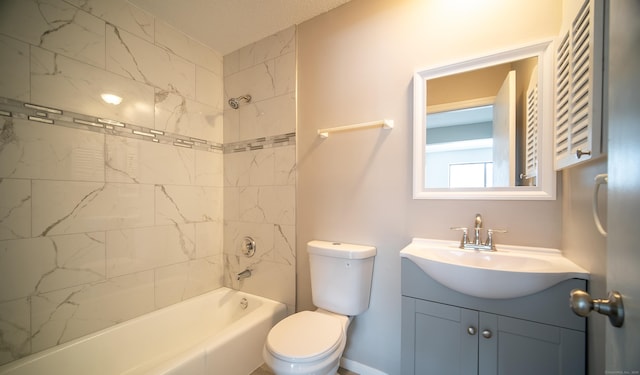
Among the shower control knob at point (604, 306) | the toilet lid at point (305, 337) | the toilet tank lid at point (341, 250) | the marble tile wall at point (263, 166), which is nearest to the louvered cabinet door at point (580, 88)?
the shower control knob at point (604, 306)

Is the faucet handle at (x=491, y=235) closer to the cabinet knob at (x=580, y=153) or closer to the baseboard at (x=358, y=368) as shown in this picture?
the cabinet knob at (x=580, y=153)

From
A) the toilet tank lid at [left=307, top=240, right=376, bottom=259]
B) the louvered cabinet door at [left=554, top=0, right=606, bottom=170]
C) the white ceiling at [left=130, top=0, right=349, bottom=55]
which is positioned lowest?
the toilet tank lid at [left=307, top=240, right=376, bottom=259]

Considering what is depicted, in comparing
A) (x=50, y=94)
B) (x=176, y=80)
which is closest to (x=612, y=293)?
(x=50, y=94)

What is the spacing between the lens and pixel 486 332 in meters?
1.01

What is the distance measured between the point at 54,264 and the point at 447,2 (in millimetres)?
2597

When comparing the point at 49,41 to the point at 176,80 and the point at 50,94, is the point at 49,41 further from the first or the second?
the point at 176,80

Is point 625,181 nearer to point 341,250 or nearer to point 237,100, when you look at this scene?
point 341,250

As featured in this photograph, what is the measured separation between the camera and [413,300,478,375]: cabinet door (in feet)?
3.42

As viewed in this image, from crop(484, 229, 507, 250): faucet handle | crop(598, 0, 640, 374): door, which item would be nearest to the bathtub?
crop(484, 229, 507, 250): faucet handle

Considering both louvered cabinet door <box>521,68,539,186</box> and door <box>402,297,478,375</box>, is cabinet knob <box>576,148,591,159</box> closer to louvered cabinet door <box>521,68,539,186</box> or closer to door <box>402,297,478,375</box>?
louvered cabinet door <box>521,68,539,186</box>

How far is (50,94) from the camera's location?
133cm

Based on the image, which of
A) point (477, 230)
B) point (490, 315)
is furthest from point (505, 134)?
point (490, 315)

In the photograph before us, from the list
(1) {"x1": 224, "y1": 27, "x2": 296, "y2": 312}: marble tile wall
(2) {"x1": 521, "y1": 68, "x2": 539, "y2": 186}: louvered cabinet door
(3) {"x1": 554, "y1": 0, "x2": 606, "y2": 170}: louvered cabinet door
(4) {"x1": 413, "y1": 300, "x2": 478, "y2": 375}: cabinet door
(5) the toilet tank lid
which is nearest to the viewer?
(3) {"x1": 554, "y1": 0, "x2": 606, "y2": 170}: louvered cabinet door

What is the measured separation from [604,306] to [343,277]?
1.15m
